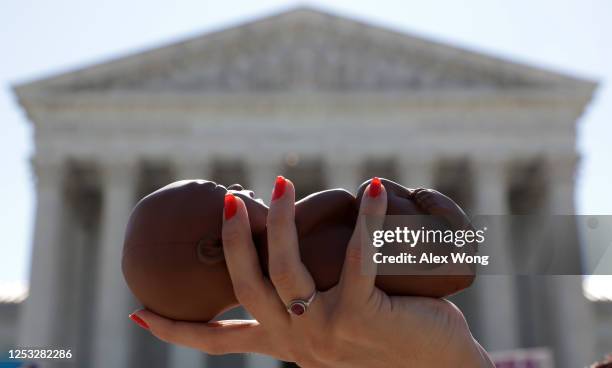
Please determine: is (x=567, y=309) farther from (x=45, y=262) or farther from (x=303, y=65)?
(x=45, y=262)

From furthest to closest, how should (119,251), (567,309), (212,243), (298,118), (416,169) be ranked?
(298,118), (416,169), (119,251), (567,309), (212,243)

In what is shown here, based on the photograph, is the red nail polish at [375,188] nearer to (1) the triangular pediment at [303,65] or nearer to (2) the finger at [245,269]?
(2) the finger at [245,269]

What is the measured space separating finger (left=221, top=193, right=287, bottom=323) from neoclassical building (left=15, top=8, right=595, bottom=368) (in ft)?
131

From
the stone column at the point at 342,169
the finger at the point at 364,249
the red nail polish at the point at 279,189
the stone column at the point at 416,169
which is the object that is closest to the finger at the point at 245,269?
the red nail polish at the point at 279,189

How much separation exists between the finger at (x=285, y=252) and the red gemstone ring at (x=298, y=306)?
0.05ft

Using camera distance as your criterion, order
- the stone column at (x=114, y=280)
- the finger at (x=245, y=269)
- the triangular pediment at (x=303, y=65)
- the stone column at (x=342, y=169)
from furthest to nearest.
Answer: the triangular pediment at (x=303, y=65)
the stone column at (x=342, y=169)
the stone column at (x=114, y=280)
the finger at (x=245, y=269)

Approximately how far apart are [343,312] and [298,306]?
0.60 feet

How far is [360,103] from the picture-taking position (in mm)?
44500

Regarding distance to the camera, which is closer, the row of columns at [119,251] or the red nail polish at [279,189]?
the red nail polish at [279,189]

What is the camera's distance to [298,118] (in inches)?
1769

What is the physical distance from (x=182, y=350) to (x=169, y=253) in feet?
130

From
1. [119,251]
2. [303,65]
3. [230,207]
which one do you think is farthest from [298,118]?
[230,207]

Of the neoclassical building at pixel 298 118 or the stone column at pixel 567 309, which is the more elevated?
the neoclassical building at pixel 298 118

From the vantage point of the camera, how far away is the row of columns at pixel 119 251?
41156 millimetres
